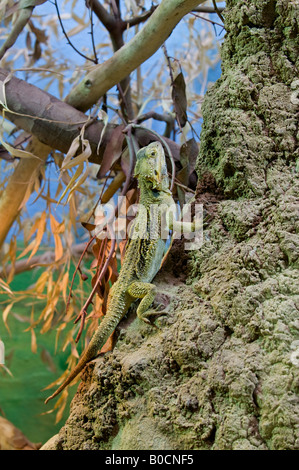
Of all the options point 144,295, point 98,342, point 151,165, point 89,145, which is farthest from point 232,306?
point 89,145

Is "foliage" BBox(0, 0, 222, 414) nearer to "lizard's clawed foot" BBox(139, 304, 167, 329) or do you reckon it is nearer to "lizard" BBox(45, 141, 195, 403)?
"lizard" BBox(45, 141, 195, 403)

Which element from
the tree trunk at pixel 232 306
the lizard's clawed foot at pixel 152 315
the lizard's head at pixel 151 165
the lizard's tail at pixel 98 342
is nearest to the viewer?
the tree trunk at pixel 232 306

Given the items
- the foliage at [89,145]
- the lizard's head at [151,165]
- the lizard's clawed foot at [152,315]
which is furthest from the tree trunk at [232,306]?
the lizard's head at [151,165]

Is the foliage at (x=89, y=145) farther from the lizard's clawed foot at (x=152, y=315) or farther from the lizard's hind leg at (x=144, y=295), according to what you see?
the lizard's clawed foot at (x=152, y=315)

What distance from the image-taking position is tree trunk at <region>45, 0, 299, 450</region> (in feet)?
3.54

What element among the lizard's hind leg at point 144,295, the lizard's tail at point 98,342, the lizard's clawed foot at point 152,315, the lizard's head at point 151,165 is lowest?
the lizard's tail at point 98,342

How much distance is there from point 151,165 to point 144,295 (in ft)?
2.25

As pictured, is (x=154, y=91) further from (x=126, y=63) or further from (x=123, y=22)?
(x=126, y=63)

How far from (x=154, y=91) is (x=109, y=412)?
10.4ft

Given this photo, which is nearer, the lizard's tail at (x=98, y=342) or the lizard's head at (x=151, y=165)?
the lizard's tail at (x=98, y=342)

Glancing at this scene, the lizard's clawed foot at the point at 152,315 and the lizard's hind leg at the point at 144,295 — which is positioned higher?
the lizard's hind leg at the point at 144,295

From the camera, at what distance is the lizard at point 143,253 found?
1572mm

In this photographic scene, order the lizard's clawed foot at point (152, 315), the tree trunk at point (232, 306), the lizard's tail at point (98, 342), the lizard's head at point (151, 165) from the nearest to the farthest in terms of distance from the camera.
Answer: the tree trunk at point (232, 306)
the lizard's clawed foot at point (152, 315)
the lizard's tail at point (98, 342)
the lizard's head at point (151, 165)

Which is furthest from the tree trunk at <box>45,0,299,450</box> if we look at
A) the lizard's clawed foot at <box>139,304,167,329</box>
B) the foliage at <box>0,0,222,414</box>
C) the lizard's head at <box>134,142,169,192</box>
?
the lizard's head at <box>134,142,169,192</box>
